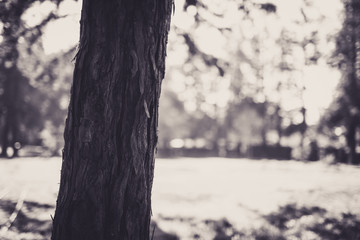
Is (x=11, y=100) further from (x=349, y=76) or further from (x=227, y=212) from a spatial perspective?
(x=349, y=76)

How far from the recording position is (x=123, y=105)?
2236 millimetres

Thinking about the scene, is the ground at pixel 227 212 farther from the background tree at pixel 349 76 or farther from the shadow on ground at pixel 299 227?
the background tree at pixel 349 76

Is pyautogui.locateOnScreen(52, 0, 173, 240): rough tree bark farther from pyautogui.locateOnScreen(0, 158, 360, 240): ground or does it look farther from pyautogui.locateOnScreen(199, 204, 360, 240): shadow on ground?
pyautogui.locateOnScreen(199, 204, 360, 240): shadow on ground

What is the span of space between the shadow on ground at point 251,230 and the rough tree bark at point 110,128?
213 cm

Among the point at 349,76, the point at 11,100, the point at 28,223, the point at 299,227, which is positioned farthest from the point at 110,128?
the point at 11,100

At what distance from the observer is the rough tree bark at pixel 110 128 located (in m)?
2.17

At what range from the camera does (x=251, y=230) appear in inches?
202

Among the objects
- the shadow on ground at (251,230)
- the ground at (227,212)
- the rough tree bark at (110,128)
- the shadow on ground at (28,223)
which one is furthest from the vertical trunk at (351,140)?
the rough tree bark at (110,128)

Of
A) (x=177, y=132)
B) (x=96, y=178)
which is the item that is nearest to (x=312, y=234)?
(x=96, y=178)

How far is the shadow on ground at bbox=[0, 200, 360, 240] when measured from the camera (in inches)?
186

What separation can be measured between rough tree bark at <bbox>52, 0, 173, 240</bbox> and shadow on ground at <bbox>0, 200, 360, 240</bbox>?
213 cm

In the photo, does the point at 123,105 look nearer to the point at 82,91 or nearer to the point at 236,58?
the point at 82,91

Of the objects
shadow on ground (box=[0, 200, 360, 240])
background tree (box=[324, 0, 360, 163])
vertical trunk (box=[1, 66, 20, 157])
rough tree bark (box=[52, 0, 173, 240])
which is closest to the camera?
rough tree bark (box=[52, 0, 173, 240])

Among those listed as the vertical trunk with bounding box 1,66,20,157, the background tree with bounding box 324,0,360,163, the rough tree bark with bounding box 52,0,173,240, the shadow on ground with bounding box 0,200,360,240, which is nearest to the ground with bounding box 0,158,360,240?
the shadow on ground with bounding box 0,200,360,240
